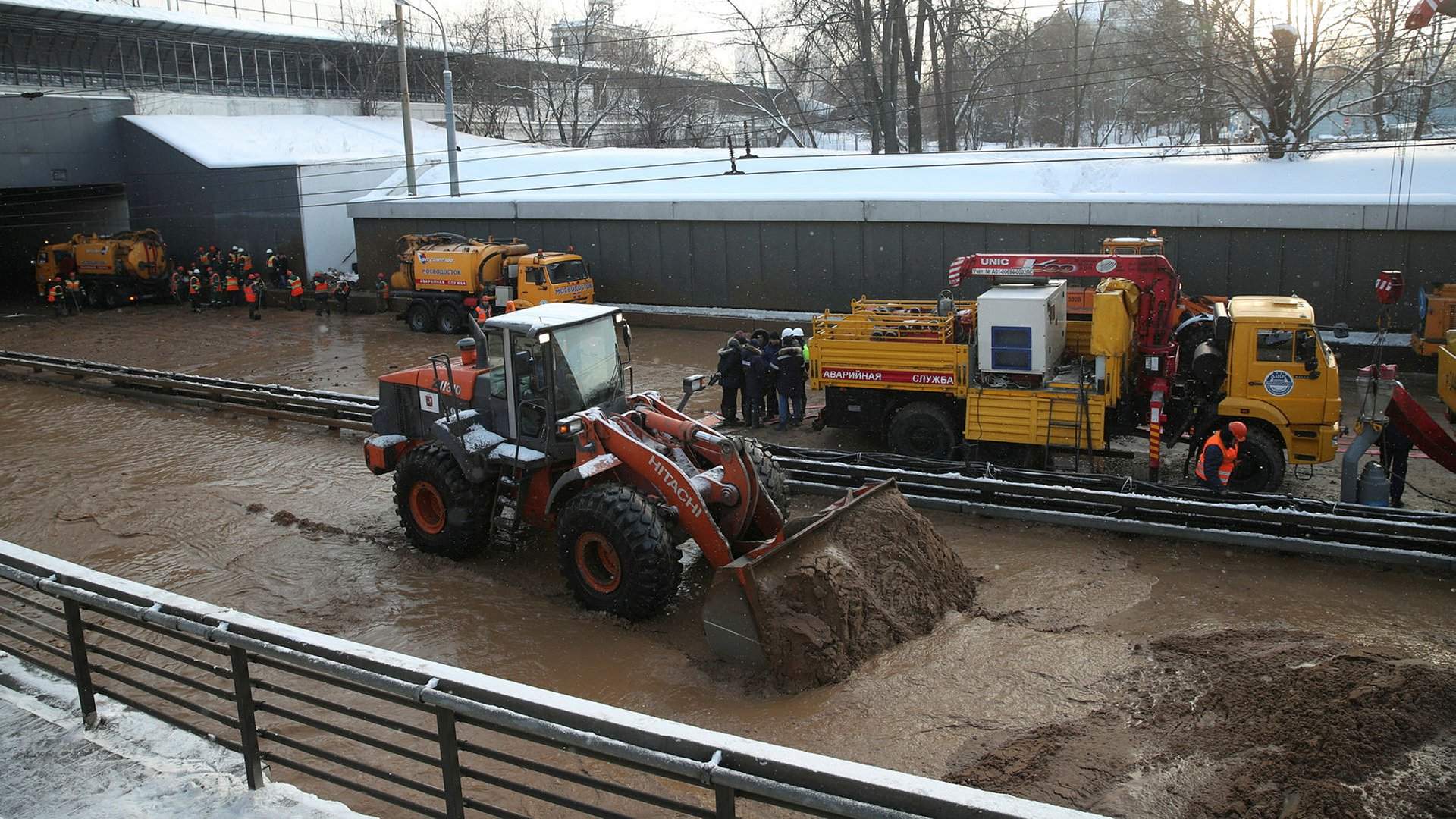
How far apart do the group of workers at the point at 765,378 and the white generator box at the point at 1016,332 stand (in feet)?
10.2

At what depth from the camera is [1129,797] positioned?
5539mm

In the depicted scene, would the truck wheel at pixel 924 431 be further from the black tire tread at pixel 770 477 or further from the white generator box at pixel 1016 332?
the black tire tread at pixel 770 477

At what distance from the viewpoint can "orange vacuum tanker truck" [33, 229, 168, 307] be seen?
97.9ft

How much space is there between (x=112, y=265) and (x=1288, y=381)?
3075cm

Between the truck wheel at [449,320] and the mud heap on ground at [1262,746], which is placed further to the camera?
the truck wheel at [449,320]

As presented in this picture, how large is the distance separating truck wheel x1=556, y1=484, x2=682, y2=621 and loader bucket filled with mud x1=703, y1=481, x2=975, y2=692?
23.9 inches

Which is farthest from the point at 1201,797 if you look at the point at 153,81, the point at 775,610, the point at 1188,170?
the point at 153,81

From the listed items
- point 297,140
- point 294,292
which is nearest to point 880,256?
point 294,292

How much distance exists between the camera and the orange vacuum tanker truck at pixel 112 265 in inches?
1175

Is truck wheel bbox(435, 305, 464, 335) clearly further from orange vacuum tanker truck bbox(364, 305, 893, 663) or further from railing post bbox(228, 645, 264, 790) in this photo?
railing post bbox(228, 645, 264, 790)

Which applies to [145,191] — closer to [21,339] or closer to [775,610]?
[21,339]

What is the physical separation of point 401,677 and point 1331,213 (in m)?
18.4

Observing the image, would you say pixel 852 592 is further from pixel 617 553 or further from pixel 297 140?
pixel 297 140

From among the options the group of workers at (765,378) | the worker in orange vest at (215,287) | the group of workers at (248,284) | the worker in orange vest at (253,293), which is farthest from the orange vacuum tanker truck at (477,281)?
the group of workers at (765,378)
